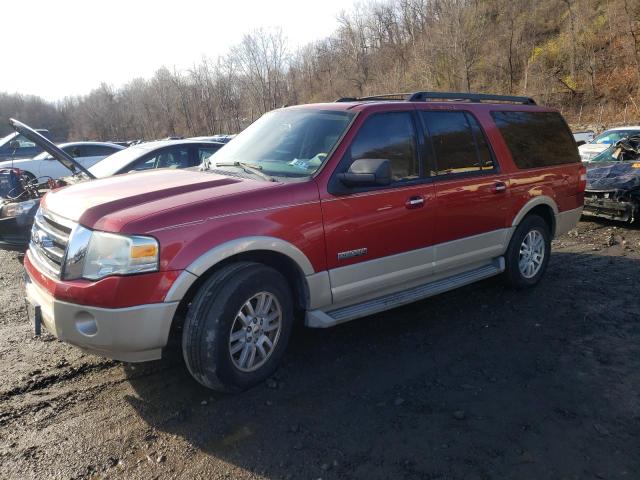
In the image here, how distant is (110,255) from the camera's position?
2.94 m

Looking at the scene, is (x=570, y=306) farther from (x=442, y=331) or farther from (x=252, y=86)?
(x=252, y=86)

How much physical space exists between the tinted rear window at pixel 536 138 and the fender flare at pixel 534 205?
37cm

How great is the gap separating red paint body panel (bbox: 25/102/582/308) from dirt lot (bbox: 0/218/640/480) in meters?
0.82

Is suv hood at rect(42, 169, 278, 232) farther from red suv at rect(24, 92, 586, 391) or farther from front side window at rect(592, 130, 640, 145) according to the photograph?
front side window at rect(592, 130, 640, 145)

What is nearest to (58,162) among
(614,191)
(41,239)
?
(41,239)

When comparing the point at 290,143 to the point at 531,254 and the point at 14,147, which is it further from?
the point at 14,147

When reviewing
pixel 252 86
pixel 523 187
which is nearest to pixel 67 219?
pixel 523 187

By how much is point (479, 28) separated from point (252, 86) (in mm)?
26505

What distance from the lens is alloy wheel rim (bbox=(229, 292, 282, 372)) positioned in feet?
11.0

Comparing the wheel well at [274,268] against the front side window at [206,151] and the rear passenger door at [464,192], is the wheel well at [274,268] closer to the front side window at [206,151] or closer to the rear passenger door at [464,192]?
the rear passenger door at [464,192]

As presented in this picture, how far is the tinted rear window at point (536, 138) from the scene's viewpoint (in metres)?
5.19

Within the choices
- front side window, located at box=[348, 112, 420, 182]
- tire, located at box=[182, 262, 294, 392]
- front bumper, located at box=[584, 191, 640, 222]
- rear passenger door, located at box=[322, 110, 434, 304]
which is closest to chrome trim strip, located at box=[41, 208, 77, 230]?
tire, located at box=[182, 262, 294, 392]

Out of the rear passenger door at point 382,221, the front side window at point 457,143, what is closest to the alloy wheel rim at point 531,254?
the front side window at point 457,143

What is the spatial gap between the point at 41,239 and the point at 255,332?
1.68 metres
